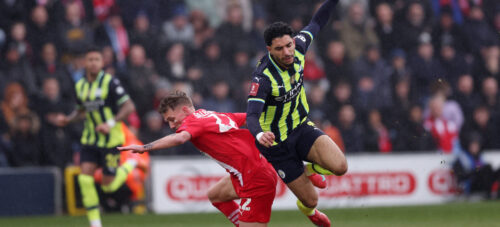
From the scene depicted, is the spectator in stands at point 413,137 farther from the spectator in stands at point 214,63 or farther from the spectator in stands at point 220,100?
the spectator in stands at point 214,63

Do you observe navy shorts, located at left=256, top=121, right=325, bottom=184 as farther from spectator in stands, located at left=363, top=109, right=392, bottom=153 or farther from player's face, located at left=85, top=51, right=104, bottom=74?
spectator in stands, located at left=363, top=109, right=392, bottom=153

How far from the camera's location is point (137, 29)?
15.0 meters

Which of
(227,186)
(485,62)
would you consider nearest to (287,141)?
(227,186)

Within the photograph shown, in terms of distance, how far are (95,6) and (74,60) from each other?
1572 mm

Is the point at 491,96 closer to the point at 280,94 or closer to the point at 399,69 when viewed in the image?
the point at 399,69

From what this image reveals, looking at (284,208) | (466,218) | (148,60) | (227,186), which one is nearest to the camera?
(227,186)

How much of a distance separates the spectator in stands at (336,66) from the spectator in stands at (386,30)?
1116 mm

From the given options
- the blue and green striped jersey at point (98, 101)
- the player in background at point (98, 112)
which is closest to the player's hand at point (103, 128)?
the player in background at point (98, 112)

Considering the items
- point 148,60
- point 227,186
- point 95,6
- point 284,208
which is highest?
point 95,6

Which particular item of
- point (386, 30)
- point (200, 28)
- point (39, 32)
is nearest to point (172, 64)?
point (200, 28)

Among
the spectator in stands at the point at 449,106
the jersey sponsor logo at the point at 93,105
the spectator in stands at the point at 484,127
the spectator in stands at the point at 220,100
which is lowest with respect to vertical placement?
the spectator in stands at the point at 484,127

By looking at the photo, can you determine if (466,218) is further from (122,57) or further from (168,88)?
(122,57)

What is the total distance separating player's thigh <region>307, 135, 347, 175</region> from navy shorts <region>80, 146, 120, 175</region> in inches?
152

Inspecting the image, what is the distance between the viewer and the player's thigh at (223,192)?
7.51m
